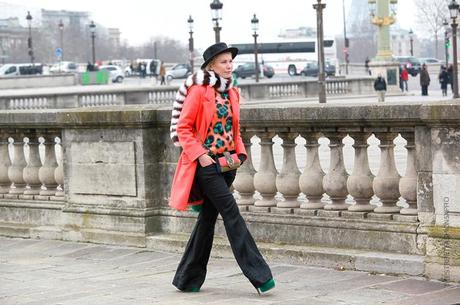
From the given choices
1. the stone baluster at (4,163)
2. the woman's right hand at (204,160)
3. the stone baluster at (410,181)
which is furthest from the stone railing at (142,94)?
the woman's right hand at (204,160)

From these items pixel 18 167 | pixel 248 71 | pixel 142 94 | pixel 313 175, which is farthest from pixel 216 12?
pixel 248 71

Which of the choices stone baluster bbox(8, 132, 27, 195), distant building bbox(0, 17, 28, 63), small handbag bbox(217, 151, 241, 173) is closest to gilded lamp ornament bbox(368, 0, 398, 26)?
stone baluster bbox(8, 132, 27, 195)

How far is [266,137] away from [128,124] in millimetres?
1484

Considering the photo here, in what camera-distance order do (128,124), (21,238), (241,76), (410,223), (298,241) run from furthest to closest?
(241,76)
(21,238)
(128,124)
(298,241)
(410,223)

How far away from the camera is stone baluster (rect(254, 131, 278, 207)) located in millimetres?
10789

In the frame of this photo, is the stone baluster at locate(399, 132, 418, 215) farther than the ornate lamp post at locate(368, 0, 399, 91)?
No

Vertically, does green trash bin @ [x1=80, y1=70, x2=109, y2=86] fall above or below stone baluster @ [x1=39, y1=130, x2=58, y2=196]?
above

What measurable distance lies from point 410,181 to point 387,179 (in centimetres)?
25

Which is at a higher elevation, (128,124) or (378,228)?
(128,124)

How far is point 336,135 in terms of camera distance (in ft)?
33.4

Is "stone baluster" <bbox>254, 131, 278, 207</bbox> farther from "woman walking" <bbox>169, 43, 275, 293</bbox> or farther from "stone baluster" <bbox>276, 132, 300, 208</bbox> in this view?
"woman walking" <bbox>169, 43, 275, 293</bbox>

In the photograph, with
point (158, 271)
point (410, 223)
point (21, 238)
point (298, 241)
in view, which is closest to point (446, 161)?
point (410, 223)

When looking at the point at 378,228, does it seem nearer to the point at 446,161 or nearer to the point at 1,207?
the point at 446,161

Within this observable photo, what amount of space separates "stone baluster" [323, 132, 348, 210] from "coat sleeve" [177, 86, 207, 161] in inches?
59.3
